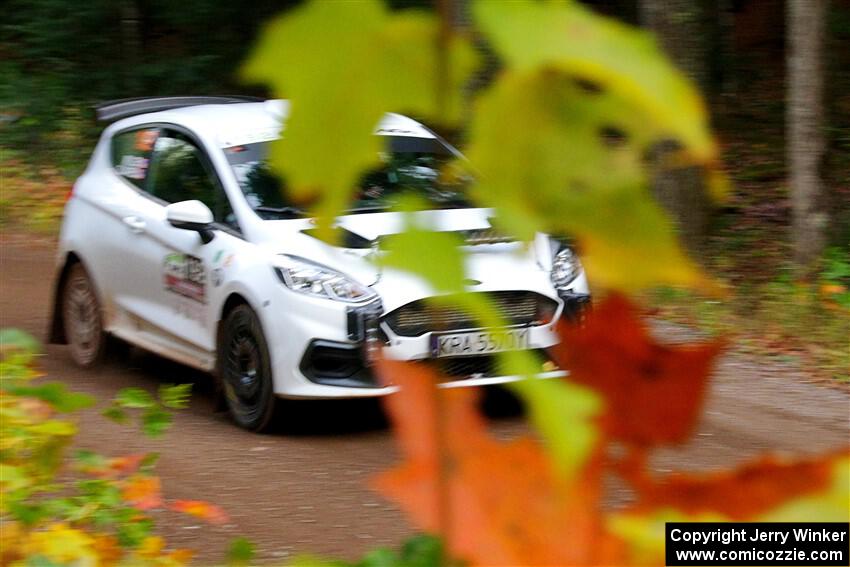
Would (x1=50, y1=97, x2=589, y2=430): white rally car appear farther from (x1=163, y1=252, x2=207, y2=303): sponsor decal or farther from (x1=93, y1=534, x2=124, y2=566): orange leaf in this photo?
(x1=93, y1=534, x2=124, y2=566): orange leaf

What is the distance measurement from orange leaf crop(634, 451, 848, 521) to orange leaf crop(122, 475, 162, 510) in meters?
2.18

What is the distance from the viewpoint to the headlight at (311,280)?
6.43m

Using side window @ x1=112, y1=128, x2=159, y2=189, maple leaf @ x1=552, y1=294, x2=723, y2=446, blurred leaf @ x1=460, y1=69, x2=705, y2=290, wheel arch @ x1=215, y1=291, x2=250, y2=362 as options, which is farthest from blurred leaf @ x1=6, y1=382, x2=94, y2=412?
side window @ x1=112, y1=128, x2=159, y2=189

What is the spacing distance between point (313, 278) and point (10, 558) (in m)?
4.27

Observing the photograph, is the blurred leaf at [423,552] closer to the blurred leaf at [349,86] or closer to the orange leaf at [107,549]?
the blurred leaf at [349,86]

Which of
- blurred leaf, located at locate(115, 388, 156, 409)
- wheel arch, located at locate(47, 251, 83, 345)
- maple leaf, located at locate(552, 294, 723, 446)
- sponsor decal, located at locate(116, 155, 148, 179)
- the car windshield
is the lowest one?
wheel arch, located at locate(47, 251, 83, 345)

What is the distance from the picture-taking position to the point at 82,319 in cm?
863

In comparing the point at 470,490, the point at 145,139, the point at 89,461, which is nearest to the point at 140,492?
the point at 89,461

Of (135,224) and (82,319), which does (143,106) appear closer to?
(135,224)

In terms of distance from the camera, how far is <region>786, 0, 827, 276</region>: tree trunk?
10.2 meters

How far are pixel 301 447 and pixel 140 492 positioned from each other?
354cm

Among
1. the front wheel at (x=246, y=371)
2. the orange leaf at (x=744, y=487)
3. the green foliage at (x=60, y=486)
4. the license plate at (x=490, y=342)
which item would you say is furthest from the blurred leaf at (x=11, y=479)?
the front wheel at (x=246, y=371)

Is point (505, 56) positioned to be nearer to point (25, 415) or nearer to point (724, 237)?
point (25, 415)

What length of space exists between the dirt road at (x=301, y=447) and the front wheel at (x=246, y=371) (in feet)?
0.38
